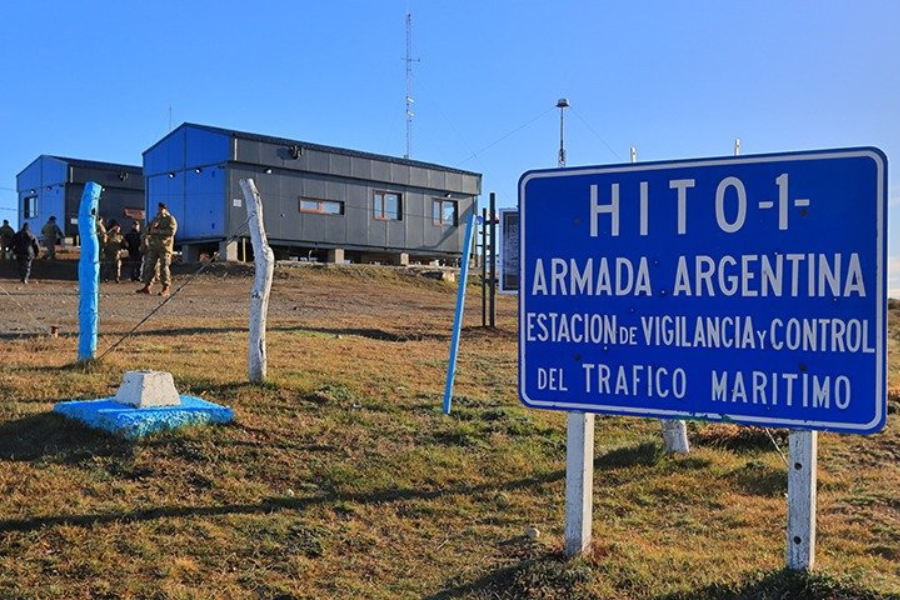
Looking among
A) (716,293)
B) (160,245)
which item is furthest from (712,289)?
(160,245)

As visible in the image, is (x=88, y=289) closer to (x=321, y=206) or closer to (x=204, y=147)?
(x=204, y=147)

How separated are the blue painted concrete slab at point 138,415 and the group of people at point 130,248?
1049 centimetres

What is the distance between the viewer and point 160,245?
53.5 ft

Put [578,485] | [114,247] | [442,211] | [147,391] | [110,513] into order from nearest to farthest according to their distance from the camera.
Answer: [578,485] < [110,513] < [147,391] < [114,247] < [442,211]

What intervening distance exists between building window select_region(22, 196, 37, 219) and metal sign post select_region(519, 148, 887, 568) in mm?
38129

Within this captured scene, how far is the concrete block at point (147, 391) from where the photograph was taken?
550 centimetres

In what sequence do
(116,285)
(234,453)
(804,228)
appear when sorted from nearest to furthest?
1. (804,228)
2. (234,453)
3. (116,285)

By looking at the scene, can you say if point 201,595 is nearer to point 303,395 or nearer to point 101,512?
point 101,512

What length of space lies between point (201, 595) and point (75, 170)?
3441 centimetres

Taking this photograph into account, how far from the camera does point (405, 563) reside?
13.1 ft

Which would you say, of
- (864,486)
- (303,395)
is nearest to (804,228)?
(864,486)

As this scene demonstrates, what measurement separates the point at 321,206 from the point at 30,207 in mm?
16783

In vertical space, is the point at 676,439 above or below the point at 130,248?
below

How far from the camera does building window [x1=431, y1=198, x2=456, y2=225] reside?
110ft
